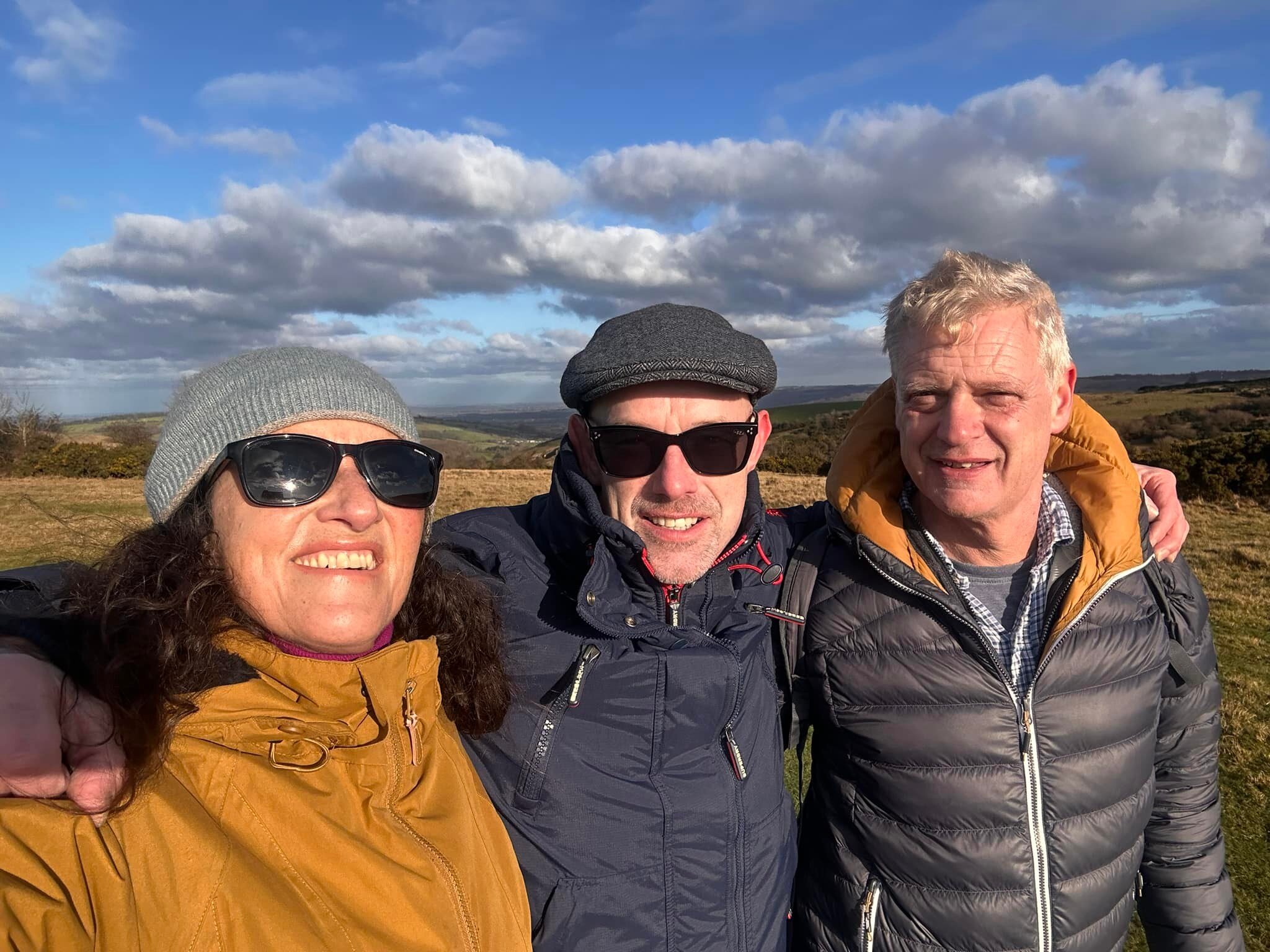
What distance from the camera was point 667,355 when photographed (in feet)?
7.41

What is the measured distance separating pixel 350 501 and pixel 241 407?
0.35 meters


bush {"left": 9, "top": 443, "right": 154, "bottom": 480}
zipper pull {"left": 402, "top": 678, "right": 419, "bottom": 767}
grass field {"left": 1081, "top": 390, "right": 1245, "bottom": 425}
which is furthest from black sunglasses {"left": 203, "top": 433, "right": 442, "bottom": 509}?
grass field {"left": 1081, "top": 390, "right": 1245, "bottom": 425}

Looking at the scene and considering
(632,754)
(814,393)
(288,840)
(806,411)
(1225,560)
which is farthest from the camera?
(814,393)

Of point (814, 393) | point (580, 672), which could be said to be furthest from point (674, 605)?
point (814, 393)

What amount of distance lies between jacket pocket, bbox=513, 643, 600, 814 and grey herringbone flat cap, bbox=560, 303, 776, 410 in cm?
86

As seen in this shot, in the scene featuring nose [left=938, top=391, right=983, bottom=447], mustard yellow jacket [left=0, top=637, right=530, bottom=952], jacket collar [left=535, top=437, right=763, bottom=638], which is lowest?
mustard yellow jacket [left=0, top=637, right=530, bottom=952]

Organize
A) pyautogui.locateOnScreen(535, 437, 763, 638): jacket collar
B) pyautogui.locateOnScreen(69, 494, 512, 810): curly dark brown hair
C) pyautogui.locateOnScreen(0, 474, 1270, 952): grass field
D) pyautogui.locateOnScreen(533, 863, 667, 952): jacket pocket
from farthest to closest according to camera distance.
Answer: pyautogui.locateOnScreen(0, 474, 1270, 952): grass field < pyautogui.locateOnScreen(535, 437, 763, 638): jacket collar < pyautogui.locateOnScreen(533, 863, 667, 952): jacket pocket < pyautogui.locateOnScreen(69, 494, 512, 810): curly dark brown hair

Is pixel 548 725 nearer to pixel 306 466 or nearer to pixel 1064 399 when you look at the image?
pixel 306 466

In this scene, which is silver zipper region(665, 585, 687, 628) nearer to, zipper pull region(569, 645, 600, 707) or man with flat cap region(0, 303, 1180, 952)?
man with flat cap region(0, 303, 1180, 952)

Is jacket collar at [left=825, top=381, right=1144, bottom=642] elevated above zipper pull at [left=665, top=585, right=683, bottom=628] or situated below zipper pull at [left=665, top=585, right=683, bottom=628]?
above

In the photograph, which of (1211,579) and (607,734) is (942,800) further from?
(1211,579)

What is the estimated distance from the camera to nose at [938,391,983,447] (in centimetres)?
226

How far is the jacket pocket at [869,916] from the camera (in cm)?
229

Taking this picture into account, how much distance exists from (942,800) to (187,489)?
2345 mm
